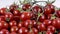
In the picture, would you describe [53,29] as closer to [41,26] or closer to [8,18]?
[41,26]

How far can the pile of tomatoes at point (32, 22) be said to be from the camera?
760 millimetres

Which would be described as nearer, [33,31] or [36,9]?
[33,31]

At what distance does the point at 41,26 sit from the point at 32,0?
0.25m

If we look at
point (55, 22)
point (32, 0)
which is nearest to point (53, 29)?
point (55, 22)

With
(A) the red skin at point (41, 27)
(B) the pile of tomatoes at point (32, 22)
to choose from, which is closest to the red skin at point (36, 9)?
(B) the pile of tomatoes at point (32, 22)

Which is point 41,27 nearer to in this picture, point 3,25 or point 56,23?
point 56,23

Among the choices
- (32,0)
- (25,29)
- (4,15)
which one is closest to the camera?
(25,29)

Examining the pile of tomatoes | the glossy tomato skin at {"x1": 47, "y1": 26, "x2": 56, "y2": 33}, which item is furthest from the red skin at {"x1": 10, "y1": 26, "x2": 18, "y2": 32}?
the glossy tomato skin at {"x1": 47, "y1": 26, "x2": 56, "y2": 33}

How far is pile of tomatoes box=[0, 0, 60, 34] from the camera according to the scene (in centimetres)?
76

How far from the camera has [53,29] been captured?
764 mm

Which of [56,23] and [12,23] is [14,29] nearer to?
[12,23]

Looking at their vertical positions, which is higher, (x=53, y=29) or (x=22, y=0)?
(x=22, y=0)

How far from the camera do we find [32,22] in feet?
2.53

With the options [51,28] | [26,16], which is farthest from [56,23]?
[26,16]
